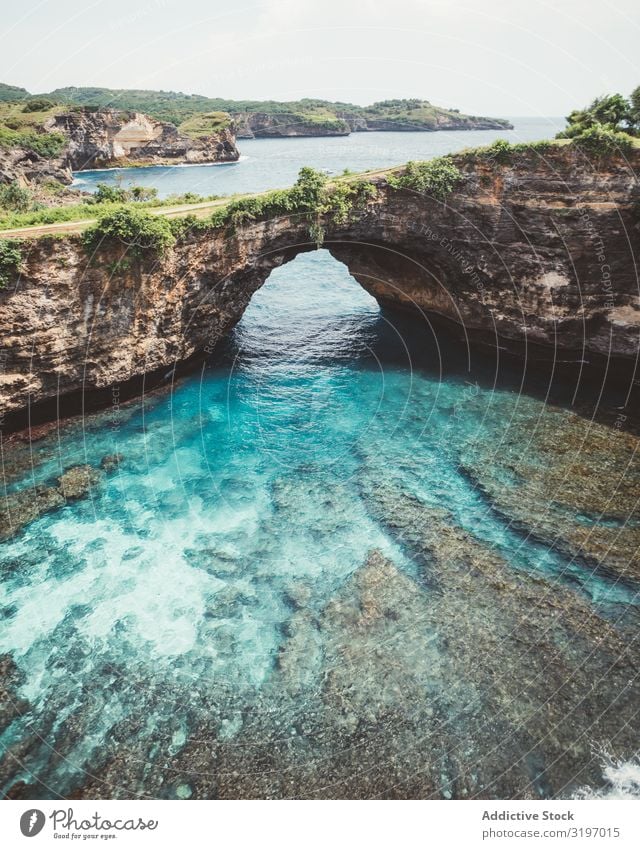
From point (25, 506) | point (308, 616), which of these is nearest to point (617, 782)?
point (308, 616)

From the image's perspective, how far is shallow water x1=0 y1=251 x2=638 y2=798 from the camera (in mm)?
13969

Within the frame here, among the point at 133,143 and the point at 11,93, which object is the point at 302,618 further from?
the point at 11,93

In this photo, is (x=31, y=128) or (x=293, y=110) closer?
(x=31, y=128)

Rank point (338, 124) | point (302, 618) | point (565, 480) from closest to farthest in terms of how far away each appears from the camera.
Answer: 1. point (302, 618)
2. point (565, 480)
3. point (338, 124)

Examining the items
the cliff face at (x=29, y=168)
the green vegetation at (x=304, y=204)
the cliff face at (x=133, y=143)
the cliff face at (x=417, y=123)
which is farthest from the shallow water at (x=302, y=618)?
the cliff face at (x=417, y=123)

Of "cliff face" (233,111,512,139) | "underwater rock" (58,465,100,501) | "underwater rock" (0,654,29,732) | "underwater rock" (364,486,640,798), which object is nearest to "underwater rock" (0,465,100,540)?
"underwater rock" (58,465,100,501)

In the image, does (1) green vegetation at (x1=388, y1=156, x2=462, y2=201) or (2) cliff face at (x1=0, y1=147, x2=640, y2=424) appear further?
(1) green vegetation at (x1=388, y1=156, x2=462, y2=201)

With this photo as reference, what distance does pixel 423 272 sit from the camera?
36906 millimetres

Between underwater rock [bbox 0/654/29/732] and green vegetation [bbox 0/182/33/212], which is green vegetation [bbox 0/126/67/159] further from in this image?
underwater rock [bbox 0/654/29/732]

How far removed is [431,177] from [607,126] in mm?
9654


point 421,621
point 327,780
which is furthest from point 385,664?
point 327,780

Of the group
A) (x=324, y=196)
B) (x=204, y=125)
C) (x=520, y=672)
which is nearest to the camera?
(x=520, y=672)

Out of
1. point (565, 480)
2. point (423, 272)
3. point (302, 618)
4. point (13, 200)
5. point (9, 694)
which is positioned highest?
point (13, 200)

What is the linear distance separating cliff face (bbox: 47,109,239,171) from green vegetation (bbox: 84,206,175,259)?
370ft
